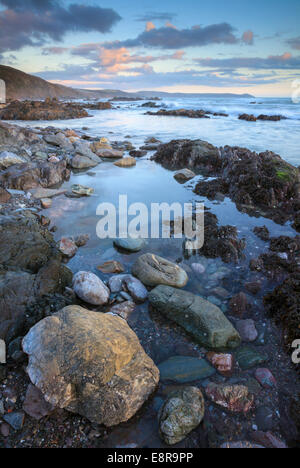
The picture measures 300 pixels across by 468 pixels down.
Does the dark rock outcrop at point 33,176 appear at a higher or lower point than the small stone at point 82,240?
higher

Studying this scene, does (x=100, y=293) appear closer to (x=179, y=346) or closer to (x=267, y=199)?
(x=179, y=346)

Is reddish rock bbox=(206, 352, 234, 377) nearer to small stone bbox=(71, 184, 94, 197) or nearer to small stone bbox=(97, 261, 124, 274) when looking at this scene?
small stone bbox=(97, 261, 124, 274)

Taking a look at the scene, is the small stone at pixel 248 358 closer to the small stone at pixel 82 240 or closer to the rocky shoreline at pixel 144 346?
the rocky shoreline at pixel 144 346

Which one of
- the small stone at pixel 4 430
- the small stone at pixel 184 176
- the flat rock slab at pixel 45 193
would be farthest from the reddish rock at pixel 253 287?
the small stone at pixel 184 176

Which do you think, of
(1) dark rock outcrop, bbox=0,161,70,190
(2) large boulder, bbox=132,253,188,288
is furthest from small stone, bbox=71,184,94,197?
(2) large boulder, bbox=132,253,188,288

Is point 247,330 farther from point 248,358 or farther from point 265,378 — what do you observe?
point 265,378

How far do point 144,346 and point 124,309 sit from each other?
23.6 inches

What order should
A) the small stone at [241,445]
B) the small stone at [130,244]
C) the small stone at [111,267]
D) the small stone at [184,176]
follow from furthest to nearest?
the small stone at [184,176] → the small stone at [130,244] → the small stone at [111,267] → the small stone at [241,445]

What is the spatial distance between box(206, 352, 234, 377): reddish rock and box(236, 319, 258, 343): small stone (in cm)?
39

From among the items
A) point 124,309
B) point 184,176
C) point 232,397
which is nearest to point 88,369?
point 124,309

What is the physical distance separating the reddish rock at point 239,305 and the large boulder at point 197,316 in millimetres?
324

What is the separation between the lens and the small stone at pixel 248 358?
2.80 m

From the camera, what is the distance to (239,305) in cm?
353
